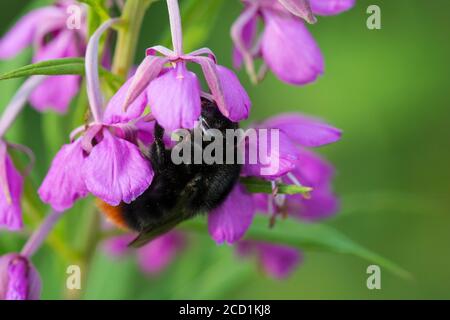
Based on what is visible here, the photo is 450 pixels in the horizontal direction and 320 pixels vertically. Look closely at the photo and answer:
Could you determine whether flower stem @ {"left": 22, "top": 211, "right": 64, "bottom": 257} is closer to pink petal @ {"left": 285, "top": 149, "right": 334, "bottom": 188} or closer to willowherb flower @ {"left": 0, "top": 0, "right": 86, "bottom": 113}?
willowherb flower @ {"left": 0, "top": 0, "right": 86, "bottom": 113}

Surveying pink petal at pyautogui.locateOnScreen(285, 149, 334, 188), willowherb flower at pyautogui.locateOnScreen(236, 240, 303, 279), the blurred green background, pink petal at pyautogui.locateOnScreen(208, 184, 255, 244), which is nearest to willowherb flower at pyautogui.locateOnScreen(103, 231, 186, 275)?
willowherb flower at pyautogui.locateOnScreen(236, 240, 303, 279)

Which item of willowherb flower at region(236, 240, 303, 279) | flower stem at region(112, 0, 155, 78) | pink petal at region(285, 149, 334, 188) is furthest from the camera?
willowherb flower at region(236, 240, 303, 279)

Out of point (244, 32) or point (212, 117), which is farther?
point (244, 32)

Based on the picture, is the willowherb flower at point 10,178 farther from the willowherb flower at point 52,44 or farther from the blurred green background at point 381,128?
the blurred green background at point 381,128

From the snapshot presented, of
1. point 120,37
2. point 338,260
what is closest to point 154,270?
point 120,37

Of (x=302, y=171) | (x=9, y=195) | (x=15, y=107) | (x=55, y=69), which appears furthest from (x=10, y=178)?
(x=302, y=171)

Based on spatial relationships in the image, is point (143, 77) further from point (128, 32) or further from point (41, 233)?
point (41, 233)

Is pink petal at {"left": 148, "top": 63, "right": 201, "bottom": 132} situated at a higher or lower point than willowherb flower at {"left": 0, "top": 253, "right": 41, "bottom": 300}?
higher
